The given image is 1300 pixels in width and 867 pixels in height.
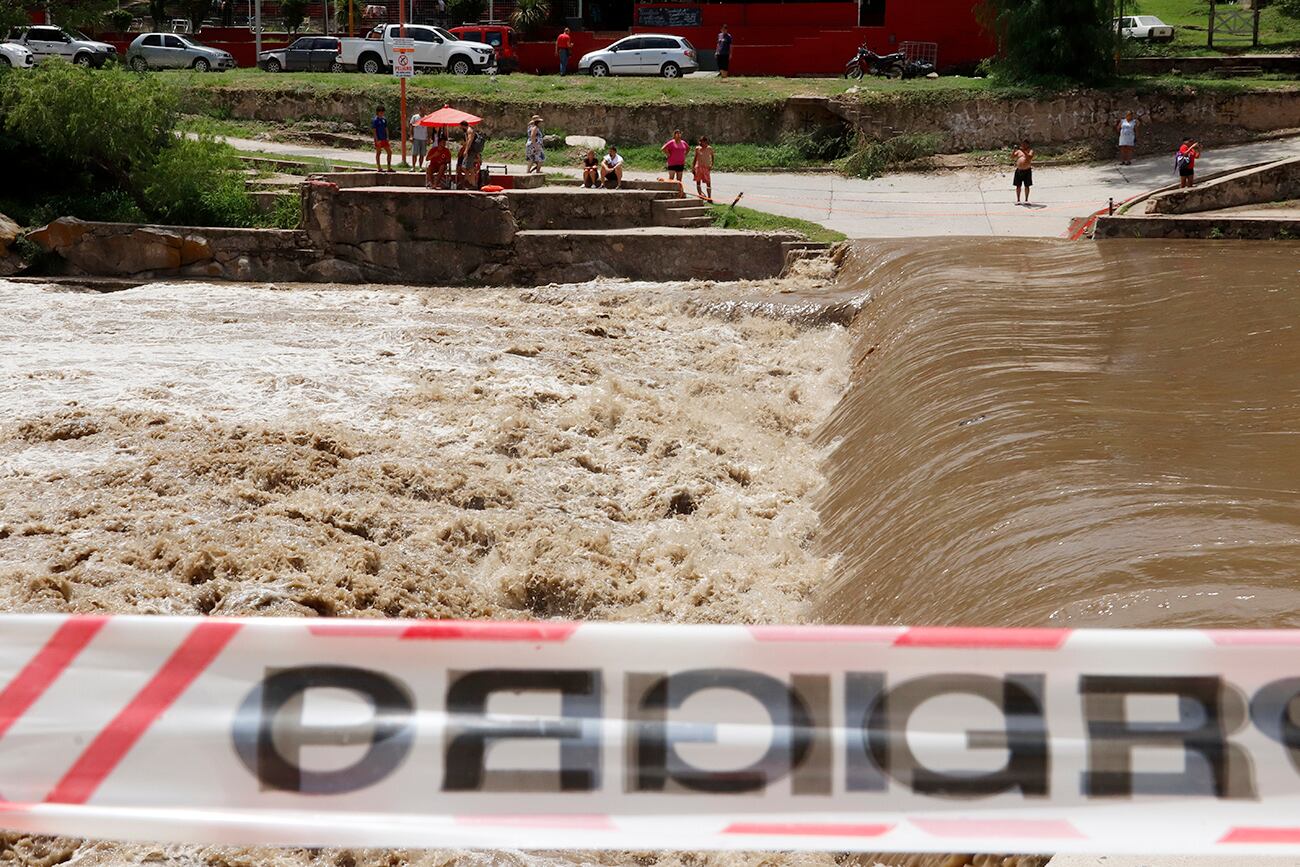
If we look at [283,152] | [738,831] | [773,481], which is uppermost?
[283,152]

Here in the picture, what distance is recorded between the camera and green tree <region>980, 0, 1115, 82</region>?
31141 mm

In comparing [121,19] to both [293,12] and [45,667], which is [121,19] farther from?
[45,667]

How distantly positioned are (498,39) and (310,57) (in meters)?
5.38

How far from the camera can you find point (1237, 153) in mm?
28688

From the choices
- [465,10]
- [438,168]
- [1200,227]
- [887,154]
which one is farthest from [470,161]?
[465,10]

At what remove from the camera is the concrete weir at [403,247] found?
23000 mm

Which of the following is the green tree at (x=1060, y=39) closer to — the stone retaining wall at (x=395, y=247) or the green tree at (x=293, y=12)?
the stone retaining wall at (x=395, y=247)

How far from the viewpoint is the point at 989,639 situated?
14.1 ft

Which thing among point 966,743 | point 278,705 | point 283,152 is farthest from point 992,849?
point 283,152

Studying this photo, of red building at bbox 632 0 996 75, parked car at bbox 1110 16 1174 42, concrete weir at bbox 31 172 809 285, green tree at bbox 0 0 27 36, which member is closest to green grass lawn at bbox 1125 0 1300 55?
parked car at bbox 1110 16 1174 42

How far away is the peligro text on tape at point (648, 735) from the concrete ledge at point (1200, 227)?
1751 centimetres

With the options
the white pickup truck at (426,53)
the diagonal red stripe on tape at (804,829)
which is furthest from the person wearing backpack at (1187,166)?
the diagonal red stripe on tape at (804,829)

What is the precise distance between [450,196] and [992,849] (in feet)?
67.9

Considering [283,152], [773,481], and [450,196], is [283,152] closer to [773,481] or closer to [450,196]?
[450,196]
